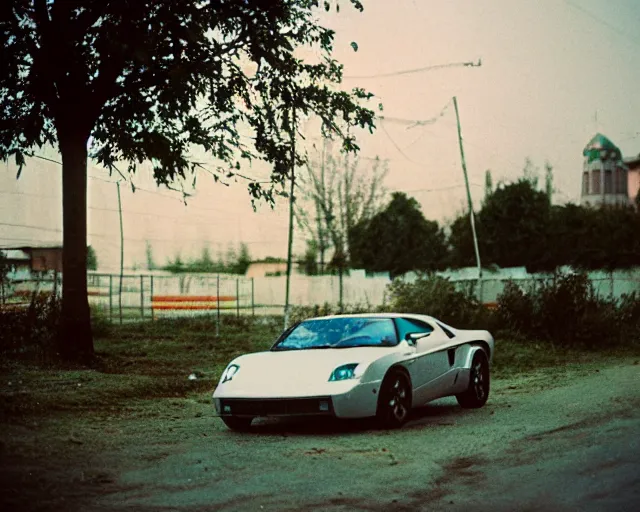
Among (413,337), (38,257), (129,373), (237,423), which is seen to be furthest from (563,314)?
(38,257)

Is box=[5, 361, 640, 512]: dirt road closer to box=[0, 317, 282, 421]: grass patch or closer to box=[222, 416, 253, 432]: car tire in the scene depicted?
box=[222, 416, 253, 432]: car tire

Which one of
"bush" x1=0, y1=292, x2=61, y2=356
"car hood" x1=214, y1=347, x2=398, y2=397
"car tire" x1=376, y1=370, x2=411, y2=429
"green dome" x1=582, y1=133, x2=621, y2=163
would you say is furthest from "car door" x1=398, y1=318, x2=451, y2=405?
"green dome" x1=582, y1=133, x2=621, y2=163

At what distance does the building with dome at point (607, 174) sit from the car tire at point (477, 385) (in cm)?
4195

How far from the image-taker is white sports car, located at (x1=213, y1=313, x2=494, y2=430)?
10375 mm

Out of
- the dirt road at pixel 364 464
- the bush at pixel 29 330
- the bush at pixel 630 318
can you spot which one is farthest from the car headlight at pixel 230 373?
the bush at pixel 630 318

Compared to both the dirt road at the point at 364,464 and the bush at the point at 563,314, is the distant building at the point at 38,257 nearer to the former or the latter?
the bush at the point at 563,314

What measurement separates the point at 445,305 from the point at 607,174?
4531cm

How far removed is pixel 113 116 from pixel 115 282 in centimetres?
2386

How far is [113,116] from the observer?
19016 mm

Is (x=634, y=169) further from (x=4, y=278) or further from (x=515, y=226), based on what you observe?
(x=4, y=278)

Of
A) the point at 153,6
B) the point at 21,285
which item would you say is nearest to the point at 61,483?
the point at 153,6

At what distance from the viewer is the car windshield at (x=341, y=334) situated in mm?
11430

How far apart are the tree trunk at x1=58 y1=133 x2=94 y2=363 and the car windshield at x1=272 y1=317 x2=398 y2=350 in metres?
7.93

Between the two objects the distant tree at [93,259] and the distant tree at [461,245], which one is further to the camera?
the distant tree at [461,245]
